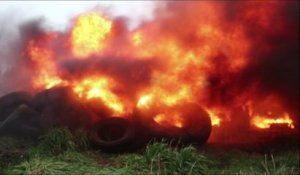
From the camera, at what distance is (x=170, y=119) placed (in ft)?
61.8

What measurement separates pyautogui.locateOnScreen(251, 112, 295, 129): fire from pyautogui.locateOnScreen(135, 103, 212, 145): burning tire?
15.3 ft

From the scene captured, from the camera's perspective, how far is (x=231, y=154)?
639 inches

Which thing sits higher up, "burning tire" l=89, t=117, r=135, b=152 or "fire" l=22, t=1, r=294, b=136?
"fire" l=22, t=1, r=294, b=136

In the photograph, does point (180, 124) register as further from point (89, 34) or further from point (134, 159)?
point (89, 34)

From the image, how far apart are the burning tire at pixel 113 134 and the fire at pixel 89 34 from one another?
6.00 meters

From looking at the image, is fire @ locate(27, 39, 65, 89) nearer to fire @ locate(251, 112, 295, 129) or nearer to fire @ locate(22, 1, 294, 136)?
fire @ locate(22, 1, 294, 136)

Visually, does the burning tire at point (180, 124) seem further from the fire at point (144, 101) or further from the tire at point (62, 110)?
the tire at point (62, 110)

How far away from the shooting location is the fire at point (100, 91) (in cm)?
1964

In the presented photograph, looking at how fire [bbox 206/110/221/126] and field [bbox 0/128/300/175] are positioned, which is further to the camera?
fire [bbox 206/110/221/126]

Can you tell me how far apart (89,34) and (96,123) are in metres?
7.16

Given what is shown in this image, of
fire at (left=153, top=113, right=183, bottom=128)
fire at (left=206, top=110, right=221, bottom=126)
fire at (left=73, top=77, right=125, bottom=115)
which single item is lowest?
fire at (left=153, top=113, right=183, bottom=128)

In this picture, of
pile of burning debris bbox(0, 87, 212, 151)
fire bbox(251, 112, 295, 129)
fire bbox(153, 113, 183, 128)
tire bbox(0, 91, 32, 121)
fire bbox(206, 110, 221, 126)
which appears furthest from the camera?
fire bbox(251, 112, 295, 129)

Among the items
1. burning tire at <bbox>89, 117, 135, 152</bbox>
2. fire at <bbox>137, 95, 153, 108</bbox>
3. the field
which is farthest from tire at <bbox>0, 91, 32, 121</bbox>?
fire at <bbox>137, 95, 153, 108</bbox>

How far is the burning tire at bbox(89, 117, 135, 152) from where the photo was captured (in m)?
16.2
